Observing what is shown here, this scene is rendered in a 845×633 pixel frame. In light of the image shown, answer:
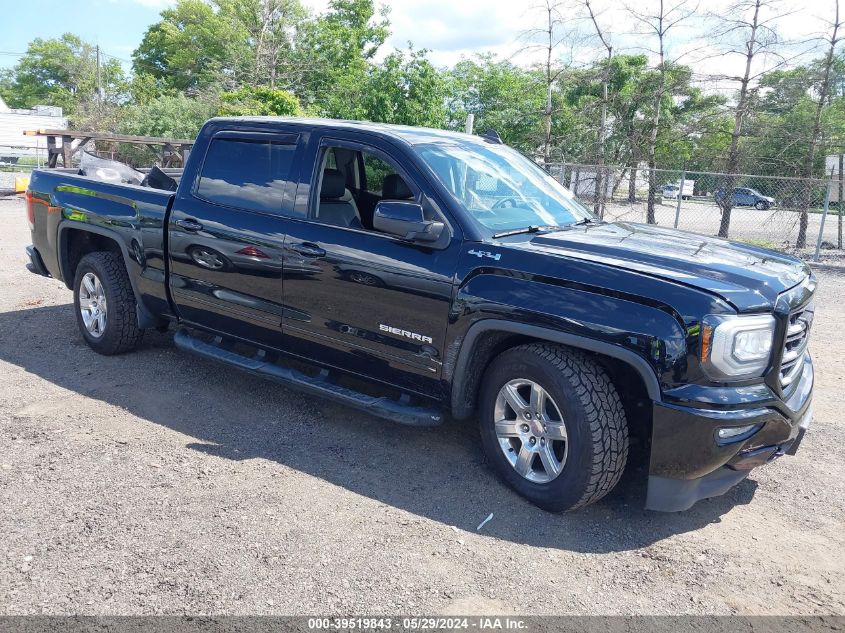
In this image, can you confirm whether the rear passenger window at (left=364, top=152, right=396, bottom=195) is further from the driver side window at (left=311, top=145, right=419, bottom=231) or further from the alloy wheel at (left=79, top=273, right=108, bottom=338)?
the alloy wheel at (left=79, top=273, right=108, bottom=338)

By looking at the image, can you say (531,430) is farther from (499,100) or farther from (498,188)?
(499,100)

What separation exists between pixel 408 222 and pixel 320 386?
127 cm

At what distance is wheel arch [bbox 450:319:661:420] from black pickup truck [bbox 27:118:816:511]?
0.04 ft

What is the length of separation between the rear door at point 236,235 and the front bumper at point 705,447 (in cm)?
A: 251

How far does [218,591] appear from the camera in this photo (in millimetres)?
2941

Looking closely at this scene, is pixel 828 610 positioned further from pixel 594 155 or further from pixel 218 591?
pixel 594 155

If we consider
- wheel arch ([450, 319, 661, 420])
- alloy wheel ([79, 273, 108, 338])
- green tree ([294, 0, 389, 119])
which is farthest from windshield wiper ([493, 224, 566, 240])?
green tree ([294, 0, 389, 119])

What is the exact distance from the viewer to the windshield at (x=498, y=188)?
409cm

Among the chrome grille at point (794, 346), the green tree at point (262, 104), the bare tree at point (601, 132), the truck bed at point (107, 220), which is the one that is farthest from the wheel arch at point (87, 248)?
the green tree at point (262, 104)

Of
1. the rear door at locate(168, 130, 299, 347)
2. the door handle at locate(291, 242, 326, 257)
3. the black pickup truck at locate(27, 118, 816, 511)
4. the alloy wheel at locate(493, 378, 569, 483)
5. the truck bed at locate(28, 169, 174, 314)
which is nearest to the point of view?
the black pickup truck at locate(27, 118, 816, 511)

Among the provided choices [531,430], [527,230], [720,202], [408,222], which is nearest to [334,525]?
[531,430]

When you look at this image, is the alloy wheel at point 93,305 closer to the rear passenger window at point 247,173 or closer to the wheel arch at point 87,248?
the wheel arch at point 87,248

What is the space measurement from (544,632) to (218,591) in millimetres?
1339

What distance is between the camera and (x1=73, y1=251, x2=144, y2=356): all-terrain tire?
5629 mm
